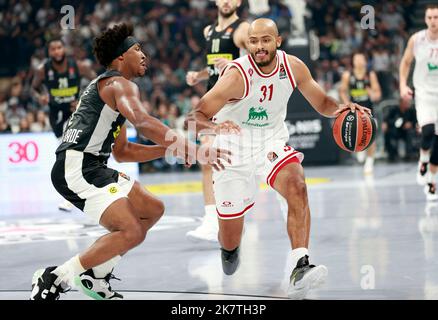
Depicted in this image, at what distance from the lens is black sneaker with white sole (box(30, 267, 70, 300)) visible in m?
4.97

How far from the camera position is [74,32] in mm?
18156

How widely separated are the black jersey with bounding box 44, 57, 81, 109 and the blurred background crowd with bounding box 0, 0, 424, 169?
18.4 feet

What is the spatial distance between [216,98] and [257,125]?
1.32 ft

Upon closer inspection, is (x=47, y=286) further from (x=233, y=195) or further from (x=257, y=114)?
(x=257, y=114)

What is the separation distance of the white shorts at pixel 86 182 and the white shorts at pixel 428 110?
5.43 metres

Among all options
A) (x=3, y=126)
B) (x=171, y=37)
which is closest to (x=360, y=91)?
(x=3, y=126)

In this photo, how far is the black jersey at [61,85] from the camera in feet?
35.2

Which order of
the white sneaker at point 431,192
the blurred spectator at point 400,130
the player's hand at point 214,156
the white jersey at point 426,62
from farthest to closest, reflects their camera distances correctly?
1. the blurred spectator at point 400,130
2. the white jersey at point 426,62
3. the white sneaker at point 431,192
4. the player's hand at point 214,156

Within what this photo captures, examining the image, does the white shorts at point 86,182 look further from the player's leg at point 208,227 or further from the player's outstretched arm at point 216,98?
the player's leg at point 208,227

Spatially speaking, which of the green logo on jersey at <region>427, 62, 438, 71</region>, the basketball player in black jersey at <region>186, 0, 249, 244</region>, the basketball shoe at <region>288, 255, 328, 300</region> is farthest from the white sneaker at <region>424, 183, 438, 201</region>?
the basketball shoe at <region>288, 255, 328, 300</region>

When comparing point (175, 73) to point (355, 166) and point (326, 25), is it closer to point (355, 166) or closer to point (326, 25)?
point (326, 25)

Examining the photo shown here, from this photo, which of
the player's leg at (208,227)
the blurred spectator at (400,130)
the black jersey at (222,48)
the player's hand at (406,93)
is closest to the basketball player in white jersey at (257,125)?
the player's leg at (208,227)

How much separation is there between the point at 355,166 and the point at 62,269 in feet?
34.7

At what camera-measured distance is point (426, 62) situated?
9875 millimetres
